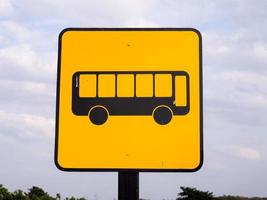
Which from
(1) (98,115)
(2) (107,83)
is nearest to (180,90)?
(2) (107,83)

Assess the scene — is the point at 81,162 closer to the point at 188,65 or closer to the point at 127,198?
the point at 127,198

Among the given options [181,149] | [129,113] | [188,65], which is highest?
[188,65]

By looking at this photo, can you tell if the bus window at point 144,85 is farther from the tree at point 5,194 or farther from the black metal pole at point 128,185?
the tree at point 5,194

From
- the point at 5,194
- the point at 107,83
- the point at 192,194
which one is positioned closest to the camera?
the point at 107,83

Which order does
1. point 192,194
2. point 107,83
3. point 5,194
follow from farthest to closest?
point 192,194
point 5,194
point 107,83

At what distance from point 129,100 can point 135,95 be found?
6 centimetres

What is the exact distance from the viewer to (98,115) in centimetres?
480

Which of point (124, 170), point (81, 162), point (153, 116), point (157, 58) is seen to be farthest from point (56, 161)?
point (157, 58)

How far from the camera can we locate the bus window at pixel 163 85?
15.9 feet

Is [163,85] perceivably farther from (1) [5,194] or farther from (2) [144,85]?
(1) [5,194]

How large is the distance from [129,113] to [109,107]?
17 centimetres

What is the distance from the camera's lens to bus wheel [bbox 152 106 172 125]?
15.6 ft

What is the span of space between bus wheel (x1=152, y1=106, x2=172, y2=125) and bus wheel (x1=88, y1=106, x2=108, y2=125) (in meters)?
0.40

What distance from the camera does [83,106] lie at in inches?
193
